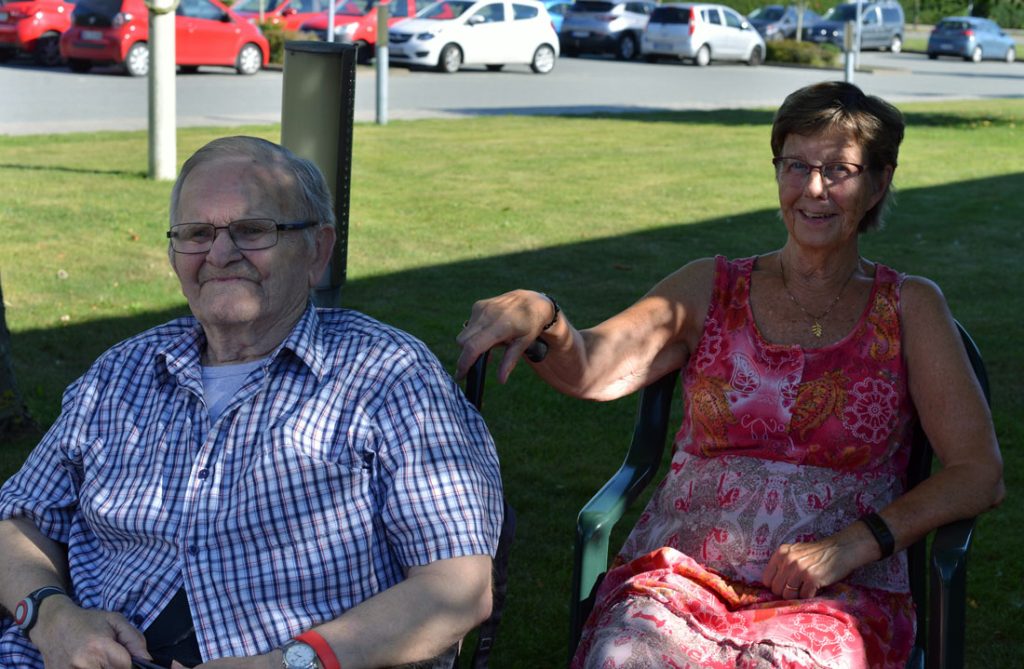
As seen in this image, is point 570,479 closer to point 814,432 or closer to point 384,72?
point 814,432

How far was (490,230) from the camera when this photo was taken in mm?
10648

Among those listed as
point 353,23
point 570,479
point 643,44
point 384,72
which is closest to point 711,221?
point 570,479

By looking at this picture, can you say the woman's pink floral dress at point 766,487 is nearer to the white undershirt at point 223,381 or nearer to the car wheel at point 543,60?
the white undershirt at point 223,381

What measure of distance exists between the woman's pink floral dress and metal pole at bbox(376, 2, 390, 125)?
48.9ft

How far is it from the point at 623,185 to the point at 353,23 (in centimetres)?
1577

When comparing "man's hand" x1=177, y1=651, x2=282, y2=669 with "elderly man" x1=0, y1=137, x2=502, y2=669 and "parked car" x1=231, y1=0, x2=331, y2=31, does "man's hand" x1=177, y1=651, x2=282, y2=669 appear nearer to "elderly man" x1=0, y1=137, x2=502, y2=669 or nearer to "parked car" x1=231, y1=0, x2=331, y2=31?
"elderly man" x1=0, y1=137, x2=502, y2=669

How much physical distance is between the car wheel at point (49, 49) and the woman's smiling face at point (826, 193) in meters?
24.4

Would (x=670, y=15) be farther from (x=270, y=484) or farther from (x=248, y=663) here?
(x=248, y=663)

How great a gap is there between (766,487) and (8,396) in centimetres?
357

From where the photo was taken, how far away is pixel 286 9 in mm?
29500

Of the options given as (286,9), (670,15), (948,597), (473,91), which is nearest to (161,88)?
(948,597)

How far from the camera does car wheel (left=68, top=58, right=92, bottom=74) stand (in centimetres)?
2405

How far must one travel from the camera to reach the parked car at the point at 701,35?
34.8 meters

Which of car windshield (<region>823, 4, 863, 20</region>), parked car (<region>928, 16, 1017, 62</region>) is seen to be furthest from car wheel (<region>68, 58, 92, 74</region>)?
parked car (<region>928, 16, 1017, 62</region>)
